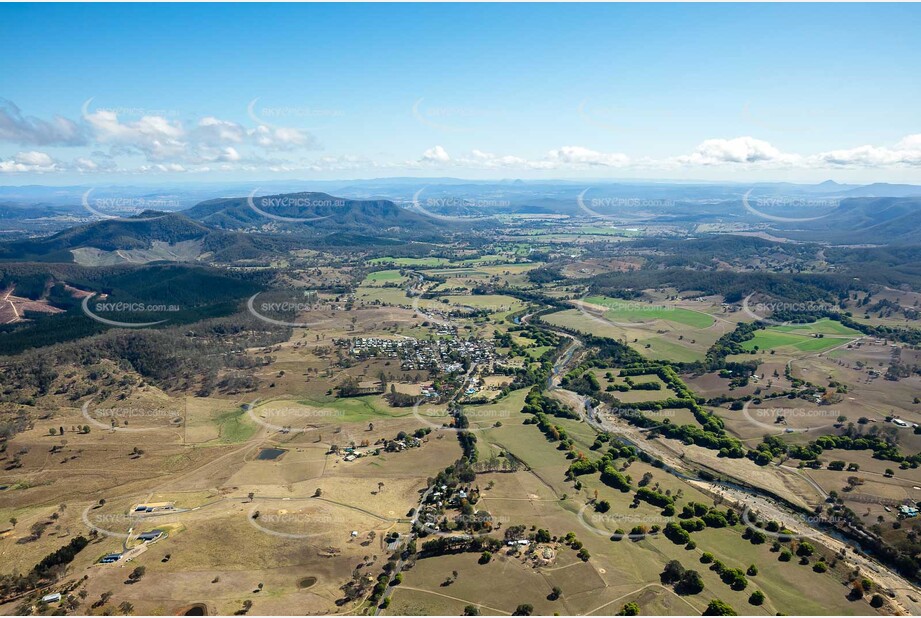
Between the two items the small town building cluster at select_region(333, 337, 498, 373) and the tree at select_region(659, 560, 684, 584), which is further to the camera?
the small town building cluster at select_region(333, 337, 498, 373)

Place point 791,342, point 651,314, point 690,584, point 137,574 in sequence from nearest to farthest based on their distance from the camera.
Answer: point 690,584
point 137,574
point 791,342
point 651,314

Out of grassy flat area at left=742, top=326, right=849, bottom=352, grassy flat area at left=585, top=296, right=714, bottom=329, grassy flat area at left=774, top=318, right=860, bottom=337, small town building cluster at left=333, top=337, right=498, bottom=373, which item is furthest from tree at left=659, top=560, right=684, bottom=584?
grassy flat area at left=774, top=318, right=860, bottom=337

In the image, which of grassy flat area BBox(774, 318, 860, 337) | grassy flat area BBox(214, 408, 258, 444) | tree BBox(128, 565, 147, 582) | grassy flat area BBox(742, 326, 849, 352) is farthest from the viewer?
grassy flat area BBox(774, 318, 860, 337)

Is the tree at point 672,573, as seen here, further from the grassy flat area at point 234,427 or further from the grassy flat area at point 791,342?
the grassy flat area at point 791,342

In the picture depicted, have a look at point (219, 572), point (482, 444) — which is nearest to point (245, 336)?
point (482, 444)

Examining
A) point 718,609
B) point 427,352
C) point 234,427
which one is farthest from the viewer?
point 427,352

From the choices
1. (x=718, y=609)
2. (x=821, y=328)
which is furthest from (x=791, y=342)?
(x=718, y=609)

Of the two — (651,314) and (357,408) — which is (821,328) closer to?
(651,314)

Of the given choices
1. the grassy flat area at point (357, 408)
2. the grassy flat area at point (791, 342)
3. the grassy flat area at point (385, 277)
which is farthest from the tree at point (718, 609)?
the grassy flat area at point (385, 277)

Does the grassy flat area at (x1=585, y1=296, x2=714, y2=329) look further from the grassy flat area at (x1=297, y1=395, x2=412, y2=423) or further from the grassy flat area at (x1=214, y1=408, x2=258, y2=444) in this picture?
the grassy flat area at (x1=214, y1=408, x2=258, y2=444)
